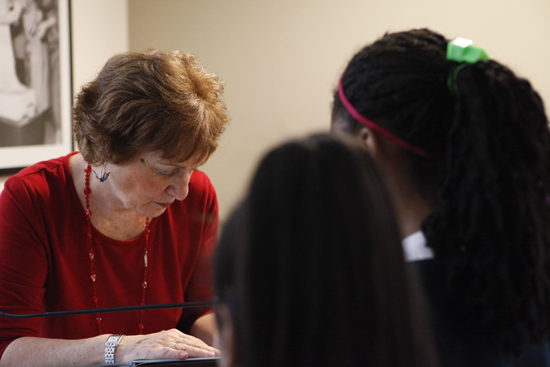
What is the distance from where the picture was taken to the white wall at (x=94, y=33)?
2086 mm

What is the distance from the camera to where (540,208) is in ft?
2.19

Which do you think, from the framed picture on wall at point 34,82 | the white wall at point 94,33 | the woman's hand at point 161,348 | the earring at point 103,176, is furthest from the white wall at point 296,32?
the woman's hand at point 161,348

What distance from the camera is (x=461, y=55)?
690 millimetres

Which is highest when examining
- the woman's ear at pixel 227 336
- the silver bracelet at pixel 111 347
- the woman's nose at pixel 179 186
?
the woman's ear at pixel 227 336

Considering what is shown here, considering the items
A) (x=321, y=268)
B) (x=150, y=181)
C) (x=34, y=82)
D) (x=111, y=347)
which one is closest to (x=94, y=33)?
(x=34, y=82)

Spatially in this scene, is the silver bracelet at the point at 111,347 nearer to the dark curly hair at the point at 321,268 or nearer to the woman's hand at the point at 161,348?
the woman's hand at the point at 161,348

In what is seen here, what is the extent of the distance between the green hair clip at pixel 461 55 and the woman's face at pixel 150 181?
673 mm

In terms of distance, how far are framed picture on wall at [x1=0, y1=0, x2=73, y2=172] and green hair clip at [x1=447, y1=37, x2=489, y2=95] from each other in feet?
4.72

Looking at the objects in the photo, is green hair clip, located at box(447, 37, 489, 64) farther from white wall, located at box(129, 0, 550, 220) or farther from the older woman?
white wall, located at box(129, 0, 550, 220)

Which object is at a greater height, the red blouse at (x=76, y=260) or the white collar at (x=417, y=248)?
the white collar at (x=417, y=248)

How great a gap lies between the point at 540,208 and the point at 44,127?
1710mm

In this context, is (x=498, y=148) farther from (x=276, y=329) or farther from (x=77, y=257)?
(x=77, y=257)

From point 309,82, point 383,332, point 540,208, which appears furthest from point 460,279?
point 309,82

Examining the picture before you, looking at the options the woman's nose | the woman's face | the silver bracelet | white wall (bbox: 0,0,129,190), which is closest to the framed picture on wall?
white wall (bbox: 0,0,129,190)
